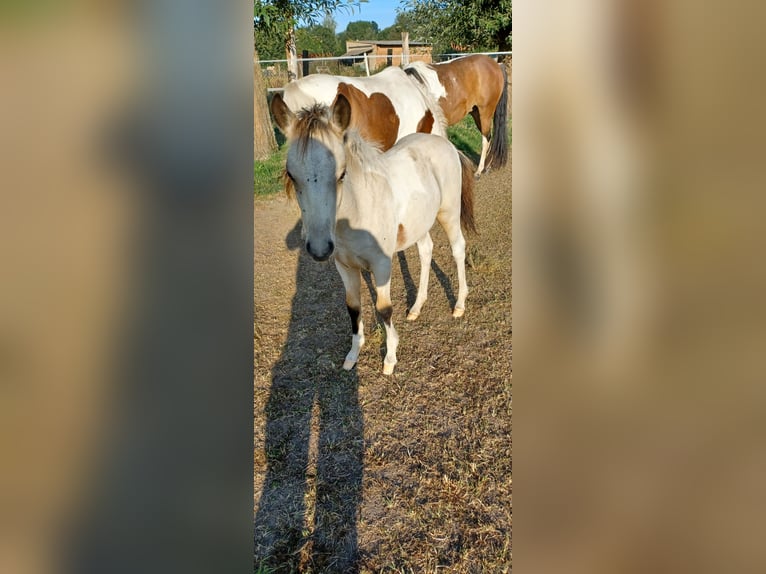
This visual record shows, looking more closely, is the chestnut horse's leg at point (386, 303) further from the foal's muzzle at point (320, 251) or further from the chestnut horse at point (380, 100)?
the chestnut horse at point (380, 100)

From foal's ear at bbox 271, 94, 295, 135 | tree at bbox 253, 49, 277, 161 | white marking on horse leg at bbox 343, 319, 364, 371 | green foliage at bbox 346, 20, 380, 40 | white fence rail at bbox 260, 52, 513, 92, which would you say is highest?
green foliage at bbox 346, 20, 380, 40

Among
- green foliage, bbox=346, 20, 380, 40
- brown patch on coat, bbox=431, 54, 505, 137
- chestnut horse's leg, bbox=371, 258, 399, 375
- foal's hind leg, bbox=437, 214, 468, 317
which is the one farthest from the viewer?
green foliage, bbox=346, 20, 380, 40

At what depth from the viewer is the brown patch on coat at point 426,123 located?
5.98 meters

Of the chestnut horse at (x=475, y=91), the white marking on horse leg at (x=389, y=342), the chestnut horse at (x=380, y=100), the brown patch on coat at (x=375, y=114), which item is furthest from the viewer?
the chestnut horse at (x=475, y=91)

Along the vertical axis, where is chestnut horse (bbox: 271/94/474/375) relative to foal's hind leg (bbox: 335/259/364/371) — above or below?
above

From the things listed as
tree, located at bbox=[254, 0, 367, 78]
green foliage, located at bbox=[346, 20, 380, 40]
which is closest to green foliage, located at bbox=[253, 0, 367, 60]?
tree, located at bbox=[254, 0, 367, 78]

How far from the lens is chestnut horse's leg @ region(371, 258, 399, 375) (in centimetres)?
307

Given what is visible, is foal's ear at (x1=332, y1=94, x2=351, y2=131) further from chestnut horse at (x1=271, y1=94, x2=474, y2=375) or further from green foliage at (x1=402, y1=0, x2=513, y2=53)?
green foliage at (x1=402, y1=0, x2=513, y2=53)

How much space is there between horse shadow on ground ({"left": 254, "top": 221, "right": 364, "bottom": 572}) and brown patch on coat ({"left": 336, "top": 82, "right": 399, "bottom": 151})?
7.51 feet

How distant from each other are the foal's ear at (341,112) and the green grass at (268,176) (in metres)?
4.68

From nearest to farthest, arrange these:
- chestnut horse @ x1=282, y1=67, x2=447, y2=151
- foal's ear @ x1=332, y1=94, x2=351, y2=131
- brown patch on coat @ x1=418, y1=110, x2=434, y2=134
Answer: foal's ear @ x1=332, y1=94, x2=351, y2=131, chestnut horse @ x1=282, y1=67, x2=447, y2=151, brown patch on coat @ x1=418, y1=110, x2=434, y2=134

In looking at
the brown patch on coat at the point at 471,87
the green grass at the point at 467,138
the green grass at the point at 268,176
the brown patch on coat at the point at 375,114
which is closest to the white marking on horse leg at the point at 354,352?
the brown patch on coat at the point at 375,114

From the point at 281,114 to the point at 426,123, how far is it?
3789 mm
